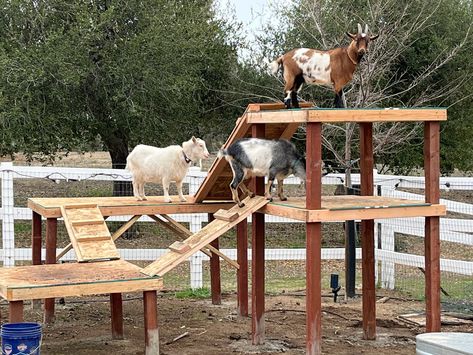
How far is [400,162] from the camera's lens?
56.7 feet

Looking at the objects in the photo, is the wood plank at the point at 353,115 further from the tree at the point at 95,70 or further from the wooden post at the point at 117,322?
the tree at the point at 95,70

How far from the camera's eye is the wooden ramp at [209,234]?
24.7ft

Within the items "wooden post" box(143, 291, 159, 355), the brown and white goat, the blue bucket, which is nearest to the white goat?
the brown and white goat

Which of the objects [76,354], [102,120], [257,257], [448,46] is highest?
[448,46]

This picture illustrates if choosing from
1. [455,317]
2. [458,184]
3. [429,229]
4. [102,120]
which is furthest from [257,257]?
[102,120]

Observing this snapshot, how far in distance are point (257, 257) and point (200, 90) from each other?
9.70m

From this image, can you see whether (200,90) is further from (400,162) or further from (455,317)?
(455,317)

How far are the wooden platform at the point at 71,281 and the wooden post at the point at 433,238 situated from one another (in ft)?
8.68

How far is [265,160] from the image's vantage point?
770 centimetres

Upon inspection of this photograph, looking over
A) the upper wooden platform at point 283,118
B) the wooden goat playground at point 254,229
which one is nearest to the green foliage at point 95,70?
the wooden goat playground at point 254,229

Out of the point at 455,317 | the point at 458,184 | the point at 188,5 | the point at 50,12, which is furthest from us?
the point at 188,5

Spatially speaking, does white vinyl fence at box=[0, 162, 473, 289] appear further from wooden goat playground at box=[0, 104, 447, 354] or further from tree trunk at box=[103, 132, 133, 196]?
tree trunk at box=[103, 132, 133, 196]

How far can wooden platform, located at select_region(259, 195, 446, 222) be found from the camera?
688 cm

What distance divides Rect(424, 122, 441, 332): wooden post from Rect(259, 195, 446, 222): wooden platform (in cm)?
14
